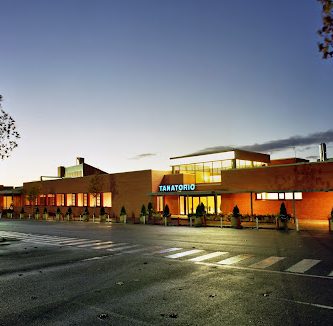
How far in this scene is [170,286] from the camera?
9.30m

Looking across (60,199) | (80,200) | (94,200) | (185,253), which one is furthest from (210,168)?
(185,253)

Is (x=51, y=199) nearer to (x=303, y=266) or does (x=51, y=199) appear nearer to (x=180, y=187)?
(x=180, y=187)

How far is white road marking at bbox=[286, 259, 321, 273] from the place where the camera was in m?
11.0

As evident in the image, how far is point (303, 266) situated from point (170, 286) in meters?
5.09

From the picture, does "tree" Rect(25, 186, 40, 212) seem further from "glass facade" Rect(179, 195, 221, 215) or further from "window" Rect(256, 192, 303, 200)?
"window" Rect(256, 192, 303, 200)

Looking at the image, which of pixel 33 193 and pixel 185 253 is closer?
pixel 185 253

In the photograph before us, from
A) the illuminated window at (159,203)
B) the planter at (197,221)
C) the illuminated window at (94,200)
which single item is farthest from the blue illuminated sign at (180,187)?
the illuminated window at (94,200)

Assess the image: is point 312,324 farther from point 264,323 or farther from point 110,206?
point 110,206

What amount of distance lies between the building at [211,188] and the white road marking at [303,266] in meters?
13.7

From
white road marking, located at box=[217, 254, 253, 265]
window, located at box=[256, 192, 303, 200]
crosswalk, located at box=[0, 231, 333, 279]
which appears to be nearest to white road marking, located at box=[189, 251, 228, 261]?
crosswalk, located at box=[0, 231, 333, 279]

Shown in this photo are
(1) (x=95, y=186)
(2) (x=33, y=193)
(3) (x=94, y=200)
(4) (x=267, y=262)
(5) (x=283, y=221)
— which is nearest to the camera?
(4) (x=267, y=262)

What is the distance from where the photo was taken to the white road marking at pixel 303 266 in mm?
11031

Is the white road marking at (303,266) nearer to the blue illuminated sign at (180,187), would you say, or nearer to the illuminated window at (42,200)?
the blue illuminated sign at (180,187)

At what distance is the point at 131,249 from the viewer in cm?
1656
